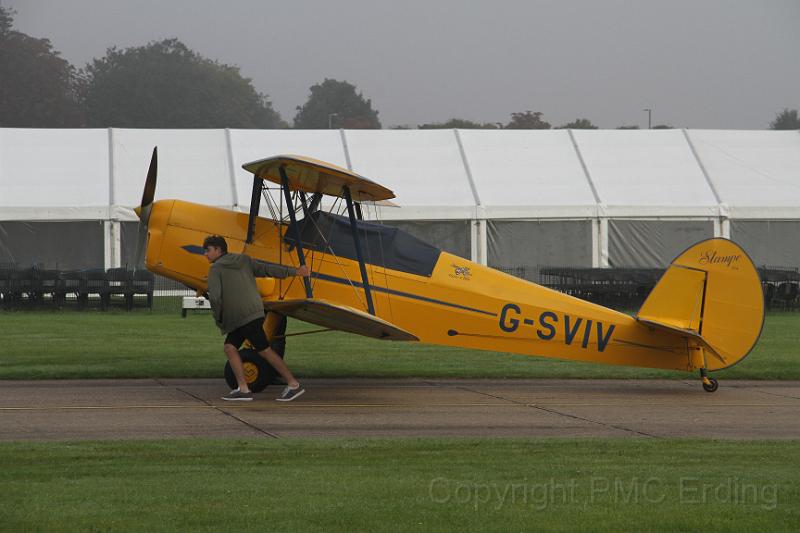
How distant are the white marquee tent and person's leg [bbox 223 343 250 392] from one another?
18345 mm

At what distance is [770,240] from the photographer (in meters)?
33.3

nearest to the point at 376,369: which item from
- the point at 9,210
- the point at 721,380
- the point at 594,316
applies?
the point at 594,316

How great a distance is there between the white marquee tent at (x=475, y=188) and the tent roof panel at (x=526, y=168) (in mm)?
50

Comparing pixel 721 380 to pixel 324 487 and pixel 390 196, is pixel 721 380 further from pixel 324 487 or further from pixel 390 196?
pixel 324 487

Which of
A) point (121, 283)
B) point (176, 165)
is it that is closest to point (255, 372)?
point (121, 283)

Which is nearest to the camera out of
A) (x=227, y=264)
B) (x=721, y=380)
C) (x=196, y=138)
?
(x=227, y=264)

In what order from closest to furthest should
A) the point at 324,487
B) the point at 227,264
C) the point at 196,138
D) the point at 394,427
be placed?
the point at 324,487
the point at 394,427
the point at 227,264
the point at 196,138

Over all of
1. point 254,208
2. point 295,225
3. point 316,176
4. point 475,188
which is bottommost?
point 295,225

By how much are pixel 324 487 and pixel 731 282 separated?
7.12 m

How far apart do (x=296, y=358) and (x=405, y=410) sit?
510cm

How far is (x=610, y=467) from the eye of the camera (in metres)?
7.91

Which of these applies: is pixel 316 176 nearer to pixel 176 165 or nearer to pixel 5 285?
pixel 5 285

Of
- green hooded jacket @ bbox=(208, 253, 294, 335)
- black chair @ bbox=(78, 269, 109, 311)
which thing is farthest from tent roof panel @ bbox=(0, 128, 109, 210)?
green hooded jacket @ bbox=(208, 253, 294, 335)

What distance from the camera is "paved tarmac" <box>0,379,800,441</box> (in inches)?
388
